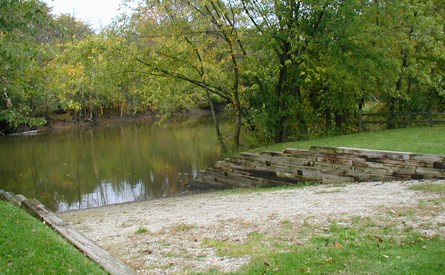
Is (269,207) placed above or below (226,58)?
below

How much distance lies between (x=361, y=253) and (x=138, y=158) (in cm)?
2353

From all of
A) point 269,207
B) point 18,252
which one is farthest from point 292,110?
point 18,252

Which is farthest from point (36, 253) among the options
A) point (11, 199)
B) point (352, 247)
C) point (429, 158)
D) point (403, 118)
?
point (403, 118)

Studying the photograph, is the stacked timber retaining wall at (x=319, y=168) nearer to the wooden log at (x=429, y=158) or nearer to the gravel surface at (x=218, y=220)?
the wooden log at (x=429, y=158)

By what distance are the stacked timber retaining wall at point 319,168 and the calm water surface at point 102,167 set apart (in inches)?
102

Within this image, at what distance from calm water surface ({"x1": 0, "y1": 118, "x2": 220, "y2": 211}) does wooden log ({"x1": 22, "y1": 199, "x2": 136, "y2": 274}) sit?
7.93 metres

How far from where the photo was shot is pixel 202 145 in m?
32.8

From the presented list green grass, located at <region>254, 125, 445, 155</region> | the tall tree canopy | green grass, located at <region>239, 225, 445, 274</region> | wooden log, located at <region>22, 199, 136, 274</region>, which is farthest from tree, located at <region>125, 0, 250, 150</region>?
green grass, located at <region>239, 225, 445, 274</region>

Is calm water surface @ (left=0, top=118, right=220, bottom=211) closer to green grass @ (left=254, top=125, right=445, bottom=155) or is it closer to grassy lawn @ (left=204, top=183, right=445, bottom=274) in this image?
green grass @ (left=254, top=125, right=445, bottom=155)

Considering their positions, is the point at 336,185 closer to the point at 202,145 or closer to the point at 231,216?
the point at 231,216

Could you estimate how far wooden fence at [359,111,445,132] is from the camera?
2267 centimetres

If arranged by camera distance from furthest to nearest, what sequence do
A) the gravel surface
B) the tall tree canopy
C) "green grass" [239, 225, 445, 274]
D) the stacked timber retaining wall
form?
1. the tall tree canopy
2. the stacked timber retaining wall
3. the gravel surface
4. "green grass" [239, 225, 445, 274]

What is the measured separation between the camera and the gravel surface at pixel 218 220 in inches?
298

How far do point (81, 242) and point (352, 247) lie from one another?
494 centimetres
